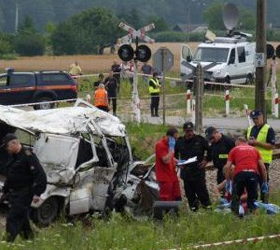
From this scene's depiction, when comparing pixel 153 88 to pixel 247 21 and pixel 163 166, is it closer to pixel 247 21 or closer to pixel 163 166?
pixel 163 166

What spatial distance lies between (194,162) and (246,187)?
144 centimetres

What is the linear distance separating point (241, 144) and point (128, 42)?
1374 cm

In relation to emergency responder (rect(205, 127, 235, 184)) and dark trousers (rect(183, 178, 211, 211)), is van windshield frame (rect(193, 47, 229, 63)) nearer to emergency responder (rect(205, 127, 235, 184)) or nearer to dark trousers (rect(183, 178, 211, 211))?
emergency responder (rect(205, 127, 235, 184))

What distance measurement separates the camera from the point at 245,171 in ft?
52.4

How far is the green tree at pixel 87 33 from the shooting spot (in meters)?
92.0

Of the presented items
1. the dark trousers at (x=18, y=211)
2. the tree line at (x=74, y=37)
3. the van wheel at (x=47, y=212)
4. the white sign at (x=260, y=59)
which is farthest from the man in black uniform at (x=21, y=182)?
the tree line at (x=74, y=37)

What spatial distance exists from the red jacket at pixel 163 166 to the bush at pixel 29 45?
3135 inches

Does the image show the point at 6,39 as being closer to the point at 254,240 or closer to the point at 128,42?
the point at 128,42

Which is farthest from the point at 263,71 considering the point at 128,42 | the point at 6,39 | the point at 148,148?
the point at 6,39

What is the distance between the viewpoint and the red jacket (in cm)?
1706

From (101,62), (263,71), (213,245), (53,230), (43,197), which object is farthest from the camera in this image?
(101,62)

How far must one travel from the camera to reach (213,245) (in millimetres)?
12945

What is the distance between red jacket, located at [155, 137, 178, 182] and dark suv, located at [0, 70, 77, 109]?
20419mm

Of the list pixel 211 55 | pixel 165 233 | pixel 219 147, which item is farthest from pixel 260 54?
pixel 211 55
